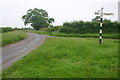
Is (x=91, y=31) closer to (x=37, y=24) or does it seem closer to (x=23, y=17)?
(x=37, y=24)

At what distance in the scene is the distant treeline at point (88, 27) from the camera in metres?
27.1

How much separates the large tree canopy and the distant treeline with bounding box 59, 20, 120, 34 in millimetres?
22554

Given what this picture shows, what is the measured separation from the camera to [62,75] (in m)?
4.51

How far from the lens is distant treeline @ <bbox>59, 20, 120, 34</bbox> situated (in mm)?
27108

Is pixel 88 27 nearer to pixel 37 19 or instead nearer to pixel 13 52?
pixel 13 52

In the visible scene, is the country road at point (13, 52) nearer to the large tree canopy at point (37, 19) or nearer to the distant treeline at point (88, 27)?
the distant treeline at point (88, 27)

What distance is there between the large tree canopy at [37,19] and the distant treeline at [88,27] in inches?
888

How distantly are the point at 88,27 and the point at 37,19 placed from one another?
29882 millimetres

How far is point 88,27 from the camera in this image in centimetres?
2948

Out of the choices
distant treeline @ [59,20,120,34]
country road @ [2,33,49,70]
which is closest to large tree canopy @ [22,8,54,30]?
distant treeline @ [59,20,120,34]

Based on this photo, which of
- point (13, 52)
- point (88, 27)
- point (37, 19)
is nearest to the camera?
point (13, 52)

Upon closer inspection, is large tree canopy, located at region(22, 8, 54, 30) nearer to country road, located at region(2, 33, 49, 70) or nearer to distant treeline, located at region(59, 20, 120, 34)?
distant treeline, located at region(59, 20, 120, 34)

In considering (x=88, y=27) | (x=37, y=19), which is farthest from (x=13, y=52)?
(x=37, y=19)

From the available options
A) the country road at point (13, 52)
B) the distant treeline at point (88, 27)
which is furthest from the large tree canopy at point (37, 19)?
the country road at point (13, 52)
